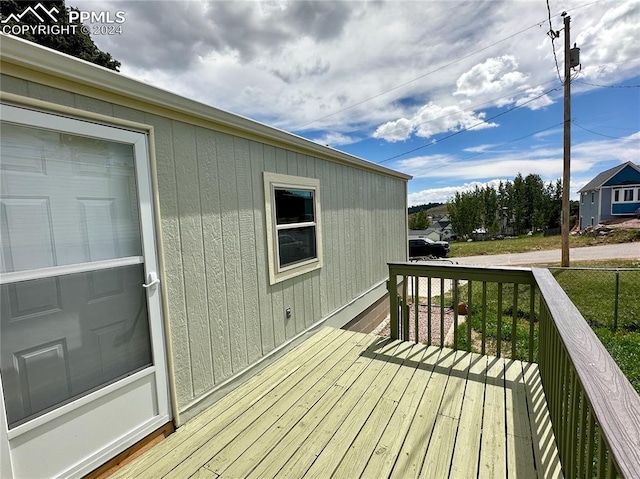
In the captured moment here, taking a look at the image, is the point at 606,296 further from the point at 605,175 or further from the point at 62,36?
the point at 605,175

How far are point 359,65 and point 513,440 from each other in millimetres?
6774

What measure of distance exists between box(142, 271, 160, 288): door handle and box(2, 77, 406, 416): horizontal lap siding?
68 mm

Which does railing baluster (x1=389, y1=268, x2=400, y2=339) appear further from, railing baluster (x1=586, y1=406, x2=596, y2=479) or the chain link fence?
the chain link fence

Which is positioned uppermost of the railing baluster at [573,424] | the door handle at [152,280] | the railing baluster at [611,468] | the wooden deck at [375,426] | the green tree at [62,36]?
the green tree at [62,36]

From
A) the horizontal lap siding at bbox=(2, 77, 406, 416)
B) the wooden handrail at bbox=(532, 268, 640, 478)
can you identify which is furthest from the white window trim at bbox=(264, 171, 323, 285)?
the wooden handrail at bbox=(532, 268, 640, 478)

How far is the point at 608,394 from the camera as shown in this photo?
0.91 meters

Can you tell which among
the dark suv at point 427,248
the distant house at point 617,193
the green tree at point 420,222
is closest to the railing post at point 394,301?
the dark suv at point 427,248

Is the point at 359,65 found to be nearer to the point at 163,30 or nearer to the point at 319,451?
the point at 163,30

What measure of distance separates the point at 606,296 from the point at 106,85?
362 inches

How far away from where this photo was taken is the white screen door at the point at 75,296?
1377 millimetres

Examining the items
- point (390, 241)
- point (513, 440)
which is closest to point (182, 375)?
point (513, 440)

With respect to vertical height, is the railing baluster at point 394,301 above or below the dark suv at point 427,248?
above

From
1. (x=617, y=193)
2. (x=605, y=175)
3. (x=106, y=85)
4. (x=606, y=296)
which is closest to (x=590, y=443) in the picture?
(x=106, y=85)

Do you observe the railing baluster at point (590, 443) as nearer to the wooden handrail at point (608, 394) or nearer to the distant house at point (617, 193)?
the wooden handrail at point (608, 394)
